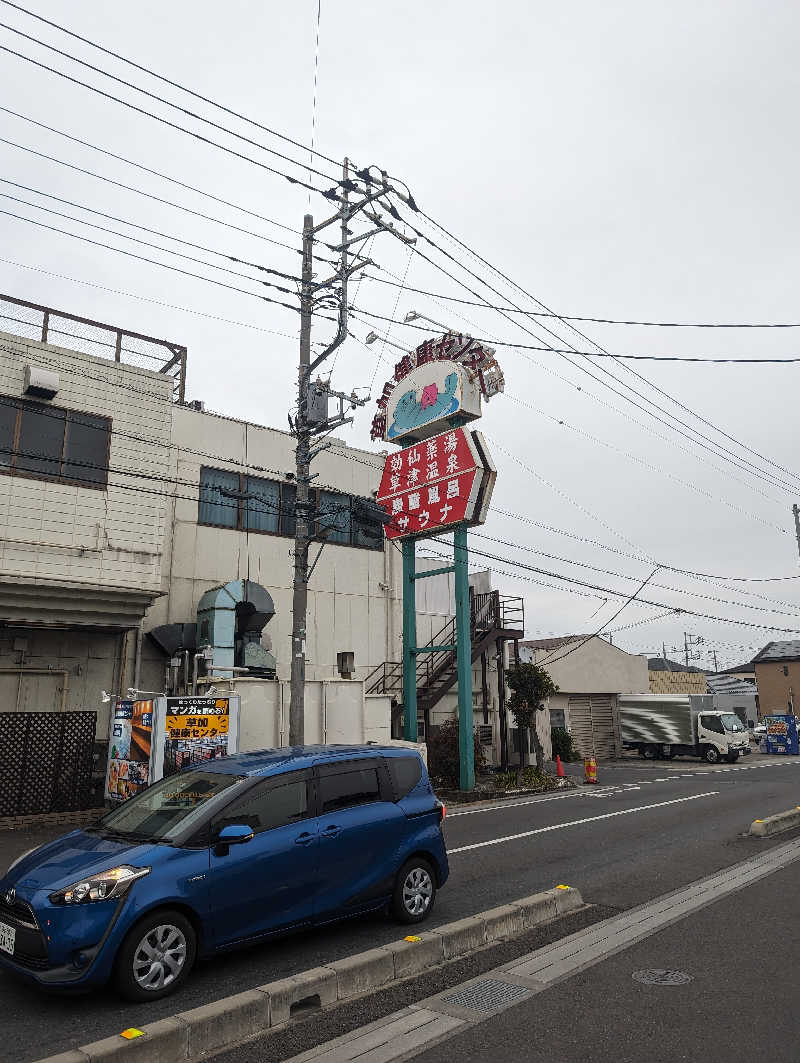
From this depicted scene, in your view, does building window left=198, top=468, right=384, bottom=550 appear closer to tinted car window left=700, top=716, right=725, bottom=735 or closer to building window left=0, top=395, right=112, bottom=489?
building window left=0, top=395, right=112, bottom=489

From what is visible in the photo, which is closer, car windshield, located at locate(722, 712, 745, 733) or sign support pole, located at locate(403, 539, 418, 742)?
sign support pole, located at locate(403, 539, 418, 742)

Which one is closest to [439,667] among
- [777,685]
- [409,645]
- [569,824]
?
[409,645]

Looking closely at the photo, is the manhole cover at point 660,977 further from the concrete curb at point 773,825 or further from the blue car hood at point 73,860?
the concrete curb at point 773,825

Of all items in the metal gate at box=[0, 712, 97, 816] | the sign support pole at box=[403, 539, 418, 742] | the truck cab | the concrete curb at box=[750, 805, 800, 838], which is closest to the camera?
the concrete curb at box=[750, 805, 800, 838]

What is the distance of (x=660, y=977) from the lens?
6137 mm

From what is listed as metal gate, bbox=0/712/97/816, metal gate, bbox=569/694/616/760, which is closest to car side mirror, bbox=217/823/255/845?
metal gate, bbox=0/712/97/816

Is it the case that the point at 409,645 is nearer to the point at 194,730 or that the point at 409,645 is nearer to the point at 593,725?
the point at 194,730

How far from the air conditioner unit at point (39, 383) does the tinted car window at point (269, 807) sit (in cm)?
1187

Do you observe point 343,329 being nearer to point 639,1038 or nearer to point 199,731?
point 199,731

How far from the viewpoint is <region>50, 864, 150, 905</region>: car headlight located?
547 cm

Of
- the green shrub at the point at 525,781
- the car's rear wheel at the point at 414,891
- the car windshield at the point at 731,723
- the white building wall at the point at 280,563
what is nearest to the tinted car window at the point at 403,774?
the car's rear wheel at the point at 414,891

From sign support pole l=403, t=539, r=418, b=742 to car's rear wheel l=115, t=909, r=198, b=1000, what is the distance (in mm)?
15727

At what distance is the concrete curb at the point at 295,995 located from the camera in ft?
14.6

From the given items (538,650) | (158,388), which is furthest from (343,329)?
(538,650)
